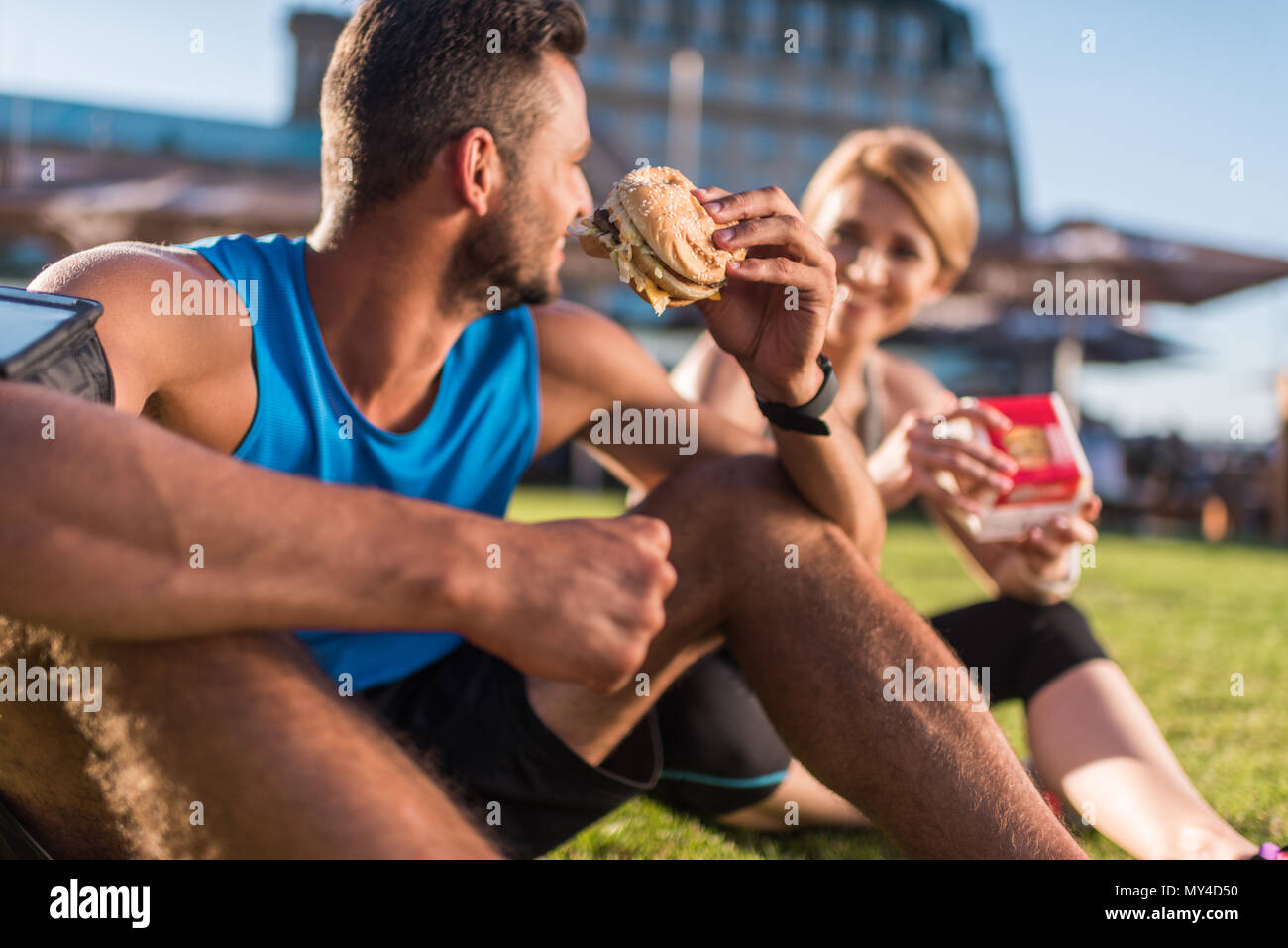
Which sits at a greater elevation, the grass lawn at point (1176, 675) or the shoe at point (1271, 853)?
the shoe at point (1271, 853)

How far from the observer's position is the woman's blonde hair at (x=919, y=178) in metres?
3.05

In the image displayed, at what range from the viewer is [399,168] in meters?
1.94

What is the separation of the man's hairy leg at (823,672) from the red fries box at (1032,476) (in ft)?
2.35

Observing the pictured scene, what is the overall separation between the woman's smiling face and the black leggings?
3.39ft

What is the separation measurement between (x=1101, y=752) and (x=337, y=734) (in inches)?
71.1

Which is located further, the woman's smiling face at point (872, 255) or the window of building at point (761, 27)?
the window of building at point (761, 27)

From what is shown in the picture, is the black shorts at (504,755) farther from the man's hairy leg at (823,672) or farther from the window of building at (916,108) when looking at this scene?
the window of building at (916,108)

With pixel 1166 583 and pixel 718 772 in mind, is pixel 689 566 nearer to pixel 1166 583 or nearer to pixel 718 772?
pixel 718 772

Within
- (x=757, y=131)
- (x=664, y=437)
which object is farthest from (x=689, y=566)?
(x=757, y=131)

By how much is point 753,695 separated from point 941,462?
0.72 metres

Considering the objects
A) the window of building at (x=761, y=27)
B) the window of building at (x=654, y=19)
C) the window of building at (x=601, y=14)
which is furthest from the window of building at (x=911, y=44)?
the window of building at (x=601, y=14)

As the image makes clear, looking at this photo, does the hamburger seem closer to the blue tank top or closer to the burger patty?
the burger patty

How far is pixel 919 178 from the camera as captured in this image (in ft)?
9.95

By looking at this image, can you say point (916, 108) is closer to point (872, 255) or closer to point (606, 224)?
point (872, 255)
